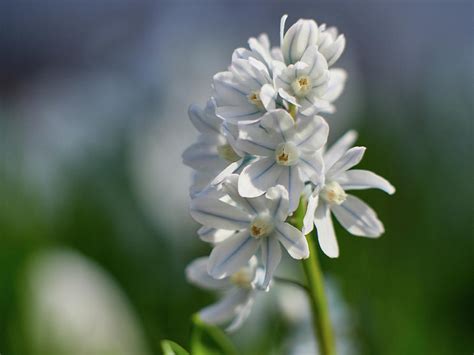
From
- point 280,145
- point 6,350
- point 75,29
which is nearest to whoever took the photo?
point 280,145

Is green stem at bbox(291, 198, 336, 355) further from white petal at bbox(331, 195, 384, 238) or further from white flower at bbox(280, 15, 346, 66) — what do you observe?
white flower at bbox(280, 15, 346, 66)

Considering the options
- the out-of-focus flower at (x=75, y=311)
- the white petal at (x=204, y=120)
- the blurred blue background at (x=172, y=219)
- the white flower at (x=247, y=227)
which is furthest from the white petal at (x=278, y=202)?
the out-of-focus flower at (x=75, y=311)

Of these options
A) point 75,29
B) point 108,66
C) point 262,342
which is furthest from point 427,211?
point 75,29

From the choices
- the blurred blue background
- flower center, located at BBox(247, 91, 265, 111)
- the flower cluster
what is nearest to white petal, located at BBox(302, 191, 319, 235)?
the flower cluster

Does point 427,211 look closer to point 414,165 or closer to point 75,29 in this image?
point 414,165

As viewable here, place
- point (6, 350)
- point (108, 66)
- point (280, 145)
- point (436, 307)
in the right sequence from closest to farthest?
point (280, 145) < point (6, 350) < point (436, 307) < point (108, 66)

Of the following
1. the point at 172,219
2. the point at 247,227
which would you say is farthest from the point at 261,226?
the point at 172,219

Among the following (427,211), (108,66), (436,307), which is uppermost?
(108,66)
